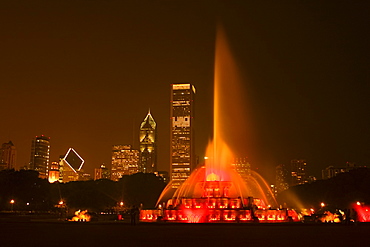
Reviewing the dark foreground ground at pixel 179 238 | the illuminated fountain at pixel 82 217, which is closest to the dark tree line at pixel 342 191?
the illuminated fountain at pixel 82 217

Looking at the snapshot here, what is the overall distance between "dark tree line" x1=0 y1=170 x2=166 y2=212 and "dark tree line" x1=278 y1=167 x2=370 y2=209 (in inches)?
1493

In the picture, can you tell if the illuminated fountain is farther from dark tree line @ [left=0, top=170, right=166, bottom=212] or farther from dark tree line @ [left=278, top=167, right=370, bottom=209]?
dark tree line @ [left=0, top=170, right=166, bottom=212]

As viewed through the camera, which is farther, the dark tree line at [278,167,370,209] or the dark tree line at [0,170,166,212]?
the dark tree line at [0,170,166,212]

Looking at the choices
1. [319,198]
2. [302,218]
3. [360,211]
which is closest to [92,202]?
[319,198]

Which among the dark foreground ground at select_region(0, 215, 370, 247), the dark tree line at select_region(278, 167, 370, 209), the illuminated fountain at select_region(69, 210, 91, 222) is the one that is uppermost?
the dark tree line at select_region(278, 167, 370, 209)

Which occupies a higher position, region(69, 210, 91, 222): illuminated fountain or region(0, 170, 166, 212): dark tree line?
region(0, 170, 166, 212): dark tree line

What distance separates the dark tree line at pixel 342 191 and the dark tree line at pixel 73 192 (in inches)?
1493

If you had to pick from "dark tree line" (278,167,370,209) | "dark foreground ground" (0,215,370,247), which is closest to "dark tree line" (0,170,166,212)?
"dark tree line" (278,167,370,209)

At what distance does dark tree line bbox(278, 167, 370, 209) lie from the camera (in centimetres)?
8081

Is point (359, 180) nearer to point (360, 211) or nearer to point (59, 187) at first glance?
point (360, 211)

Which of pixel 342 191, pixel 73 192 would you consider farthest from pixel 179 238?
pixel 73 192

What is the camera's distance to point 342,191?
3514 inches

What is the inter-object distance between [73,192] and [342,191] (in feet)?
190

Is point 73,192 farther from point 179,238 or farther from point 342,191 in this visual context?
point 179,238
